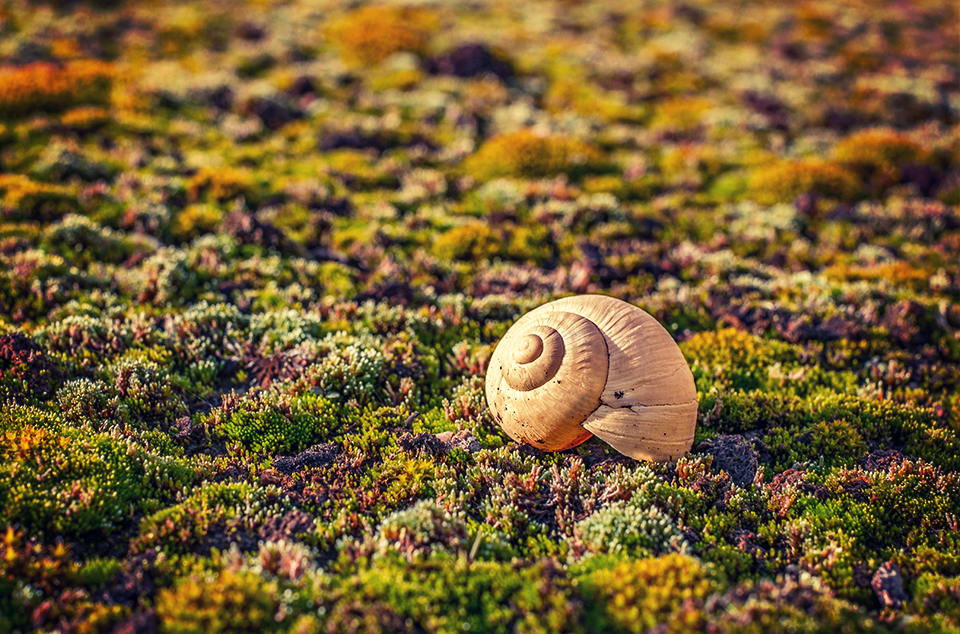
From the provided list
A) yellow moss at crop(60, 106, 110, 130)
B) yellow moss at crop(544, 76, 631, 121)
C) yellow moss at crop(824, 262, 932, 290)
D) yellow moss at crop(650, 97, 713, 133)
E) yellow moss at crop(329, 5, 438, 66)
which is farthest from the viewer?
yellow moss at crop(329, 5, 438, 66)

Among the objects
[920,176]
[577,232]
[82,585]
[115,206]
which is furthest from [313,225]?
[920,176]

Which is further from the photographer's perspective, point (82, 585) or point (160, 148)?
point (160, 148)

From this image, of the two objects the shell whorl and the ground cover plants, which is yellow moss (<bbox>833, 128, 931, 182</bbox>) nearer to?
the ground cover plants

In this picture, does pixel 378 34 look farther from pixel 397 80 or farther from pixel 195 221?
pixel 195 221

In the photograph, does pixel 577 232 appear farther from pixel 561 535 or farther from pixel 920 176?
pixel 920 176

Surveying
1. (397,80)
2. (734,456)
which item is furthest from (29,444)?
(397,80)

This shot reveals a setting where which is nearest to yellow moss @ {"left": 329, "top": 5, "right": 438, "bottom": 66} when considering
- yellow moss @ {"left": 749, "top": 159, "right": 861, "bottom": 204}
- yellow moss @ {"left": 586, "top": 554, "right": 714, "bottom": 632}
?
yellow moss @ {"left": 749, "top": 159, "right": 861, "bottom": 204}

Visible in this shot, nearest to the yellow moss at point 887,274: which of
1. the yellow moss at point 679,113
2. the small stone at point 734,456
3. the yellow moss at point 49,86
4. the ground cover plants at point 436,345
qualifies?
the ground cover plants at point 436,345
